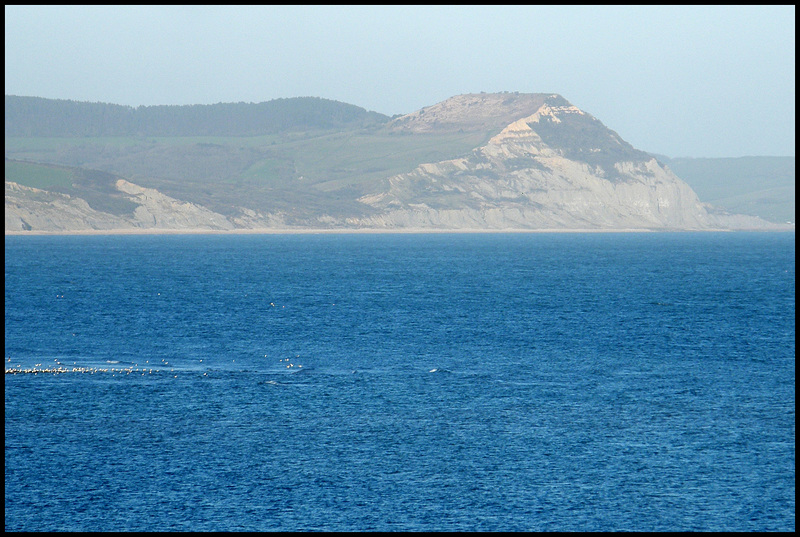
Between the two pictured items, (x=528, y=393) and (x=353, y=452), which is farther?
(x=528, y=393)

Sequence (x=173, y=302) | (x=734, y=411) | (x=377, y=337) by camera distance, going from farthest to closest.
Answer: (x=173, y=302) → (x=377, y=337) → (x=734, y=411)

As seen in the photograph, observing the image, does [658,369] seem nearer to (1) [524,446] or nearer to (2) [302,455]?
(1) [524,446]

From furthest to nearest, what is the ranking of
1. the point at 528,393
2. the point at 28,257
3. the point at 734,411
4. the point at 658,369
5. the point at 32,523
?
the point at 28,257
the point at 658,369
the point at 528,393
the point at 734,411
the point at 32,523

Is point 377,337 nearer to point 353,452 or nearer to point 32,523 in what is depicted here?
point 353,452

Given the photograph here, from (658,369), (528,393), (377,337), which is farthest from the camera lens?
(377,337)

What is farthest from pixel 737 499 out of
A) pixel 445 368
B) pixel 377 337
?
pixel 377 337

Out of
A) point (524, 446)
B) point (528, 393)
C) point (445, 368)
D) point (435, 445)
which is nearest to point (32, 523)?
point (435, 445)
